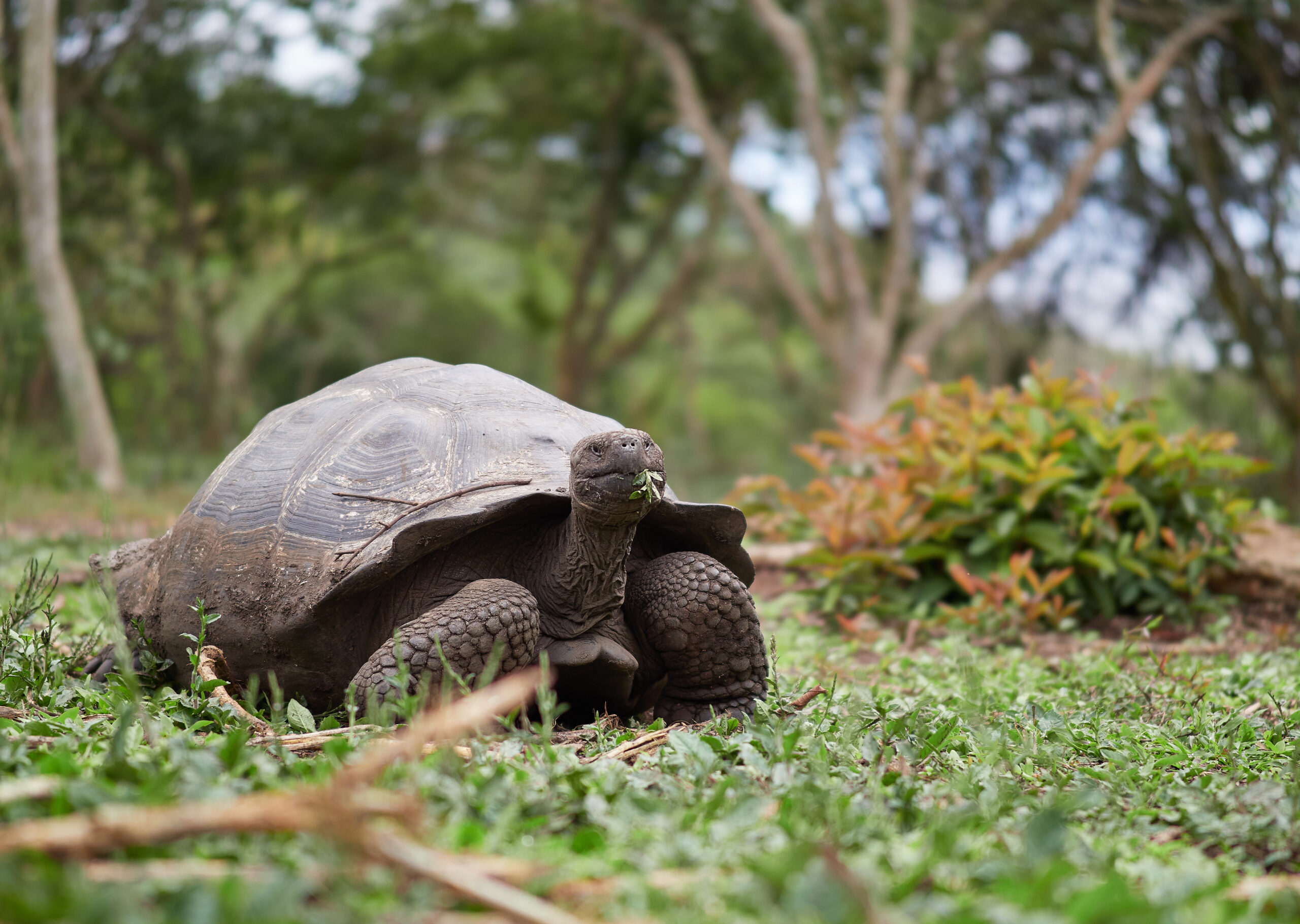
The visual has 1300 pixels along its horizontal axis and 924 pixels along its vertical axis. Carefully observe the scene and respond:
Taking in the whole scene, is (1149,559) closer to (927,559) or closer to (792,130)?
(927,559)

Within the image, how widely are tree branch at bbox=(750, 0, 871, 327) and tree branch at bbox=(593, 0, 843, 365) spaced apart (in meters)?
0.44

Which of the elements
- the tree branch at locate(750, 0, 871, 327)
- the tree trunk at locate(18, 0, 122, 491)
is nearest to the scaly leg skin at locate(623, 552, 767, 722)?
the tree trunk at locate(18, 0, 122, 491)

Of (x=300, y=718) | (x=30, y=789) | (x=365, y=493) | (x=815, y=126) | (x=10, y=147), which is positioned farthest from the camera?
(x=815, y=126)

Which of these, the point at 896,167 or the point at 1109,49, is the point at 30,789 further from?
the point at 1109,49

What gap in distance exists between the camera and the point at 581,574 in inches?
95.7

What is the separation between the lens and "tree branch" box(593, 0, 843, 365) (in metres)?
9.72

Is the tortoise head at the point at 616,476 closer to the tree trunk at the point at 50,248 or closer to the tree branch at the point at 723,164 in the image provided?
the tree trunk at the point at 50,248

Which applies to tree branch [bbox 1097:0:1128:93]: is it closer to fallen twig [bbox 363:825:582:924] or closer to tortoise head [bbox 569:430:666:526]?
tortoise head [bbox 569:430:666:526]

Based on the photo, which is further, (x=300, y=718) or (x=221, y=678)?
(x=221, y=678)

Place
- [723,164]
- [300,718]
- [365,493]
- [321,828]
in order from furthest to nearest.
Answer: [723,164]
[365,493]
[300,718]
[321,828]

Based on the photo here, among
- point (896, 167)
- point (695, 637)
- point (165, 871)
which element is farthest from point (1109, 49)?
point (165, 871)

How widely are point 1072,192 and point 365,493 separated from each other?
8013 millimetres

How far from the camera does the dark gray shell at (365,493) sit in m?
2.35

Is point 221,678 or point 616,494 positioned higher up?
point 616,494
